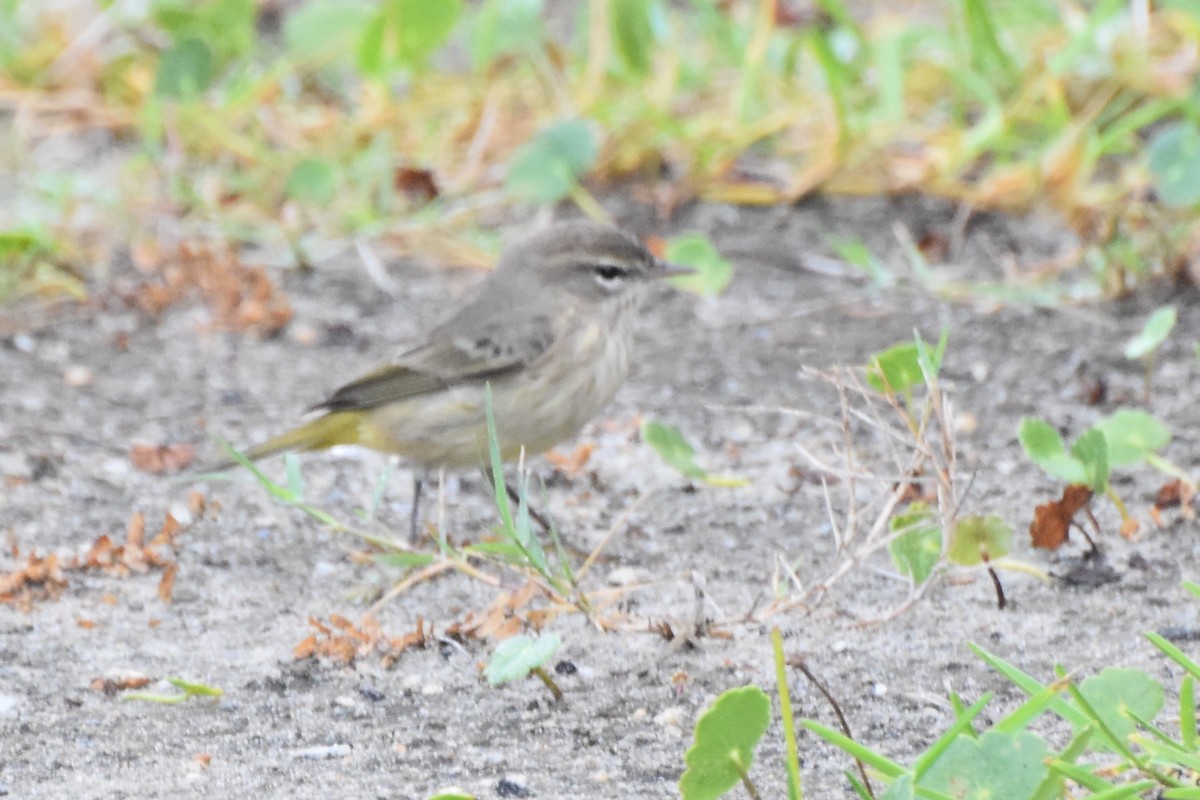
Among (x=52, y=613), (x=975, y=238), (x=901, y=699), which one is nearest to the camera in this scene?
(x=901, y=699)

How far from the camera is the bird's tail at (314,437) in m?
5.22

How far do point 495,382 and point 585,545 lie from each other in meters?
0.68

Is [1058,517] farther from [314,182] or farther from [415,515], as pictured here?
[314,182]

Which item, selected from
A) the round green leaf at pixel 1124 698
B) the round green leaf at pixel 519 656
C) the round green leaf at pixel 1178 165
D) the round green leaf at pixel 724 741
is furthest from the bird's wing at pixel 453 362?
the round green leaf at pixel 1124 698

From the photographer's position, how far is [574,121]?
6934mm

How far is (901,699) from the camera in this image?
11.5ft

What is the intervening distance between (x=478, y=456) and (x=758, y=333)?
1.51m

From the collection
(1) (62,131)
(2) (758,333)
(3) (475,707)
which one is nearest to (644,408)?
(2) (758,333)

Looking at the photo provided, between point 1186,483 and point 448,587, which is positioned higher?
point 1186,483

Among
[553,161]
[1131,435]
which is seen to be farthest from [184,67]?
[1131,435]

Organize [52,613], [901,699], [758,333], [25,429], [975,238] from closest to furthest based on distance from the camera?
[901,699]
[52,613]
[25,429]
[758,333]
[975,238]

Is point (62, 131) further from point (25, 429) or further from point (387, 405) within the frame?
point (387, 405)

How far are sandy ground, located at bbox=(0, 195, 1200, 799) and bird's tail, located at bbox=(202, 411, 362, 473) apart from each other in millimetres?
155

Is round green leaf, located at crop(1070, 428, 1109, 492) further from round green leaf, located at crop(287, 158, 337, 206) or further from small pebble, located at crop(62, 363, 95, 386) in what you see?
round green leaf, located at crop(287, 158, 337, 206)
